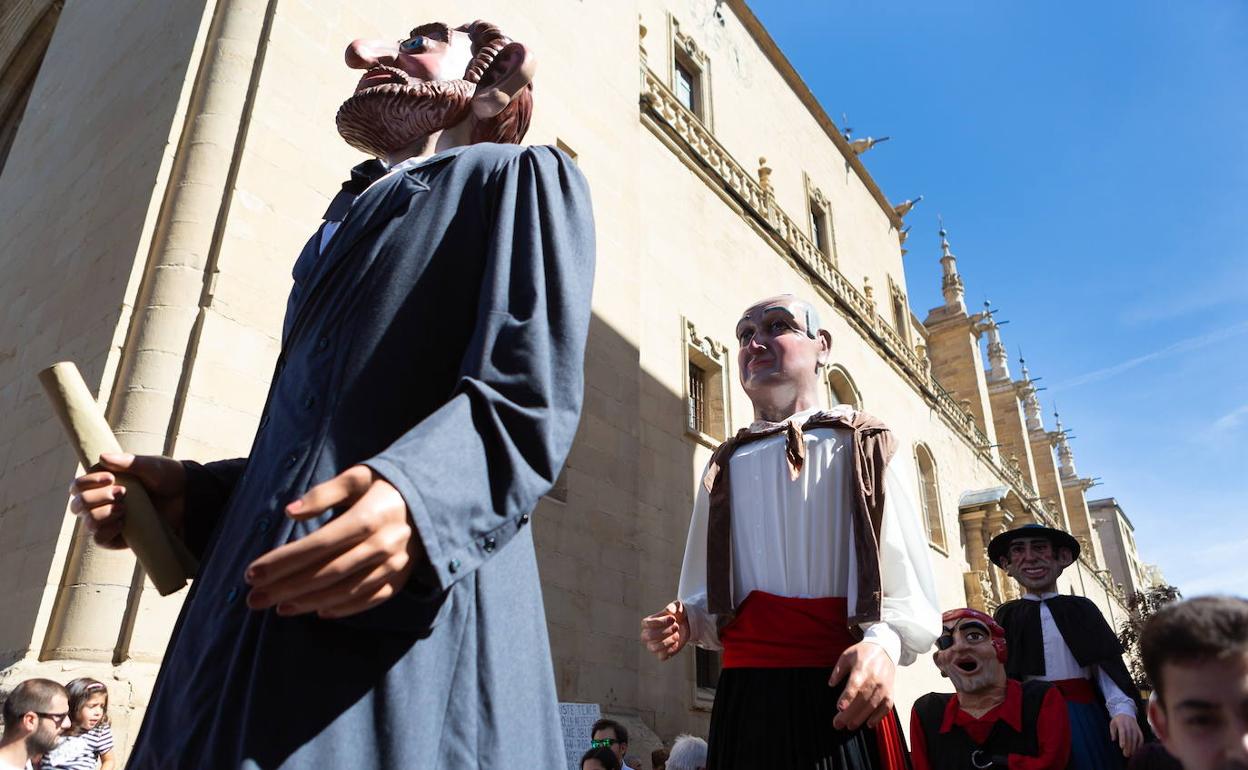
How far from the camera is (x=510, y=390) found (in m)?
1.09

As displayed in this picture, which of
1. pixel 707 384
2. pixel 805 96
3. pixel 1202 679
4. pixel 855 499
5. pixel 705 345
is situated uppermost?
pixel 805 96

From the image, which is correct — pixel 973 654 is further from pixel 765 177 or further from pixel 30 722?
pixel 765 177

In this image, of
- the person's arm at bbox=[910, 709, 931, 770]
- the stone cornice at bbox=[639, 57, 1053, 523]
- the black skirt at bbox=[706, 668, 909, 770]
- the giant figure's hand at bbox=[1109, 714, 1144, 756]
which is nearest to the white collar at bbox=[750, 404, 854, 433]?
the black skirt at bbox=[706, 668, 909, 770]

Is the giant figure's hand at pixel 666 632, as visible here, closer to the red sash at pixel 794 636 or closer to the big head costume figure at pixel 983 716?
the red sash at pixel 794 636

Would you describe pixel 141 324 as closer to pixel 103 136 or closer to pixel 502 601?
pixel 103 136

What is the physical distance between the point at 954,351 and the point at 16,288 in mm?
32180

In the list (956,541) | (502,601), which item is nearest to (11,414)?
(502,601)

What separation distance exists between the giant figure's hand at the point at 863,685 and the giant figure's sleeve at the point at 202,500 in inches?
54.0

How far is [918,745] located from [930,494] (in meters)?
17.1

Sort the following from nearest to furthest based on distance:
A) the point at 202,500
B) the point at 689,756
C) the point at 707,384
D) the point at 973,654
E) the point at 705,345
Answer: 1. the point at 202,500
2. the point at 973,654
3. the point at 689,756
4. the point at 705,345
5. the point at 707,384

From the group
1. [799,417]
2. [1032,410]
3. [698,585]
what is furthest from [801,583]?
[1032,410]

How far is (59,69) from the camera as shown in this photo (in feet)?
27.5

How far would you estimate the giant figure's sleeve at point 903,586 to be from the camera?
2.04 metres

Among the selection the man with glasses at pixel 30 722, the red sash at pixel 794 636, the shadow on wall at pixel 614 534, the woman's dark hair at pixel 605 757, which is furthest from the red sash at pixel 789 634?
the shadow on wall at pixel 614 534
